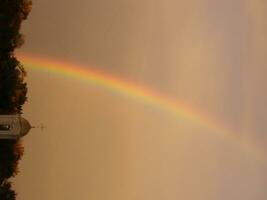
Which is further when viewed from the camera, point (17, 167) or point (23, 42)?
point (17, 167)

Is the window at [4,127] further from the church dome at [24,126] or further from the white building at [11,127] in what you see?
the church dome at [24,126]

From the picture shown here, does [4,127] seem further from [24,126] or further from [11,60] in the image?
[11,60]

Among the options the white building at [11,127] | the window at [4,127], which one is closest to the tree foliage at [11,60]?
the white building at [11,127]

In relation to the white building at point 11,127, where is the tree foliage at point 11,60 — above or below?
above

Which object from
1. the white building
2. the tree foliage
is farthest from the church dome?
the tree foliage

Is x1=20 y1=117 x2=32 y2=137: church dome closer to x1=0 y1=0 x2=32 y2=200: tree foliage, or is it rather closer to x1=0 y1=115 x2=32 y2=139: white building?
x1=0 y1=115 x2=32 y2=139: white building

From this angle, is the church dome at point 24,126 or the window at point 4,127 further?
the church dome at point 24,126

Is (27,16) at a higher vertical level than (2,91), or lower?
higher

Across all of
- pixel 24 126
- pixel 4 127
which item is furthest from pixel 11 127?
pixel 24 126

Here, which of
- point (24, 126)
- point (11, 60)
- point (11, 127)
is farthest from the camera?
point (24, 126)

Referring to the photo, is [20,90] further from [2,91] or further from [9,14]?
[9,14]

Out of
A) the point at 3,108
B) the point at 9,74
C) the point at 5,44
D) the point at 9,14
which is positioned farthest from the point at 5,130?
the point at 9,14
